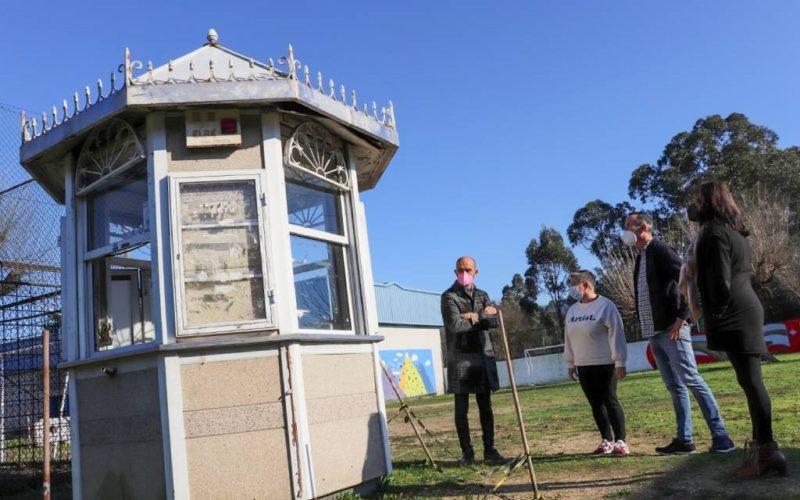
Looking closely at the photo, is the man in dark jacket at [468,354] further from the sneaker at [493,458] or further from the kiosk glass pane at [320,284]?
the kiosk glass pane at [320,284]

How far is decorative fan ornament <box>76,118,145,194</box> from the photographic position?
5586 millimetres

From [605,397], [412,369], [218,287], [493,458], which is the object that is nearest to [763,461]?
[605,397]

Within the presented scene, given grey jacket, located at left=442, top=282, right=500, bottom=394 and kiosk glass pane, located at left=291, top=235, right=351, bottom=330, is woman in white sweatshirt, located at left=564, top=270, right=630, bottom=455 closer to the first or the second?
grey jacket, located at left=442, top=282, right=500, bottom=394

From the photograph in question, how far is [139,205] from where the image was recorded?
230 inches

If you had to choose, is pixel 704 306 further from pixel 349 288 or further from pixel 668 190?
pixel 668 190

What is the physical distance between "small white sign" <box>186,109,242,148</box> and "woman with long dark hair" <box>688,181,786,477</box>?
372 cm

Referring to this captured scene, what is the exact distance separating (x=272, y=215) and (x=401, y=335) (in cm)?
2804

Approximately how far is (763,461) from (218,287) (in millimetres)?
4173

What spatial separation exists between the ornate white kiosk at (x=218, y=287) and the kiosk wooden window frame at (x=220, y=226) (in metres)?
0.01

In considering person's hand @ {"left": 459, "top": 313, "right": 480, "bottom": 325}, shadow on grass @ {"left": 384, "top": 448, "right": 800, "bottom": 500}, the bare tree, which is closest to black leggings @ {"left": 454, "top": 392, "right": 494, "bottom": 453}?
shadow on grass @ {"left": 384, "top": 448, "right": 800, "bottom": 500}

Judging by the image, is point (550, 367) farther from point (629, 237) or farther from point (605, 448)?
point (629, 237)

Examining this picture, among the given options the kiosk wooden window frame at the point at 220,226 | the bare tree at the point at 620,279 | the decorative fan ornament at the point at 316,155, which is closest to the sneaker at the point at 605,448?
the kiosk wooden window frame at the point at 220,226

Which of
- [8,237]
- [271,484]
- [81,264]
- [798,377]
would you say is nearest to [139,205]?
[81,264]

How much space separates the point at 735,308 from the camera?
14.8ft
